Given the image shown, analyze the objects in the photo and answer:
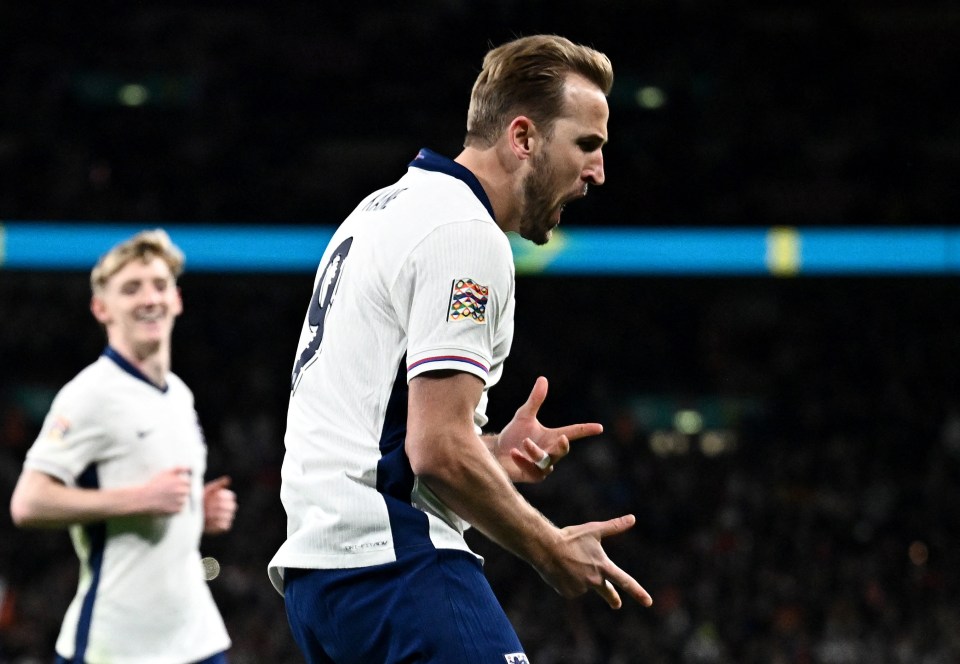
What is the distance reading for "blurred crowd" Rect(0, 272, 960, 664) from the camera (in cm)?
1270

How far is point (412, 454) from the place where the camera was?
7.97 feet

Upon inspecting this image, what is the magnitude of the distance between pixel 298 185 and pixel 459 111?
8.14 feet

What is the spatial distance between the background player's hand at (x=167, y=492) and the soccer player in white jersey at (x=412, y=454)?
4.89 ft

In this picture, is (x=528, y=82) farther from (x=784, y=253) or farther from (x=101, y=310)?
(x=784, y=253)

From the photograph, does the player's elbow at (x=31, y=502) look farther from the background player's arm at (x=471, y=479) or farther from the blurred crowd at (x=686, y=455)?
the blurred crowd at (x=686, y=455)

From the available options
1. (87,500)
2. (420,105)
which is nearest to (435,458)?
(87,500)

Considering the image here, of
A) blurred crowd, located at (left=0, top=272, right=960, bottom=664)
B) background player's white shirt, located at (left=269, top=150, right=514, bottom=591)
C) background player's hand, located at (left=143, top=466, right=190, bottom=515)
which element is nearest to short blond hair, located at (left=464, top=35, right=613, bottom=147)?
background player's white shirt, located at (left=269, top=150, right=514, bottom=591)

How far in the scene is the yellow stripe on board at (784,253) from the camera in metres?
13.6

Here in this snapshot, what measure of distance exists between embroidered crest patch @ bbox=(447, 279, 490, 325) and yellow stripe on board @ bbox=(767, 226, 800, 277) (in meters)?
11.6

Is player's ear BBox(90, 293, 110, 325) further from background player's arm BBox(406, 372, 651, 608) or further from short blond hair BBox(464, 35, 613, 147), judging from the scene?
background player's arm BBox(406, 372, 651, 608)

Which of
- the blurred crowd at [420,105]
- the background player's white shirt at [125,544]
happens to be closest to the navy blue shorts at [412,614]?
the background player's white shirt at [125,544]

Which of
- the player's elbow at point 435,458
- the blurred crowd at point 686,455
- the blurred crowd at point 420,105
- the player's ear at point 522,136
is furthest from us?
the blurred crowd at point 420,105

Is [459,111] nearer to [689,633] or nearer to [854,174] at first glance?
[854,174]

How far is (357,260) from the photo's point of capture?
263 centimetres
